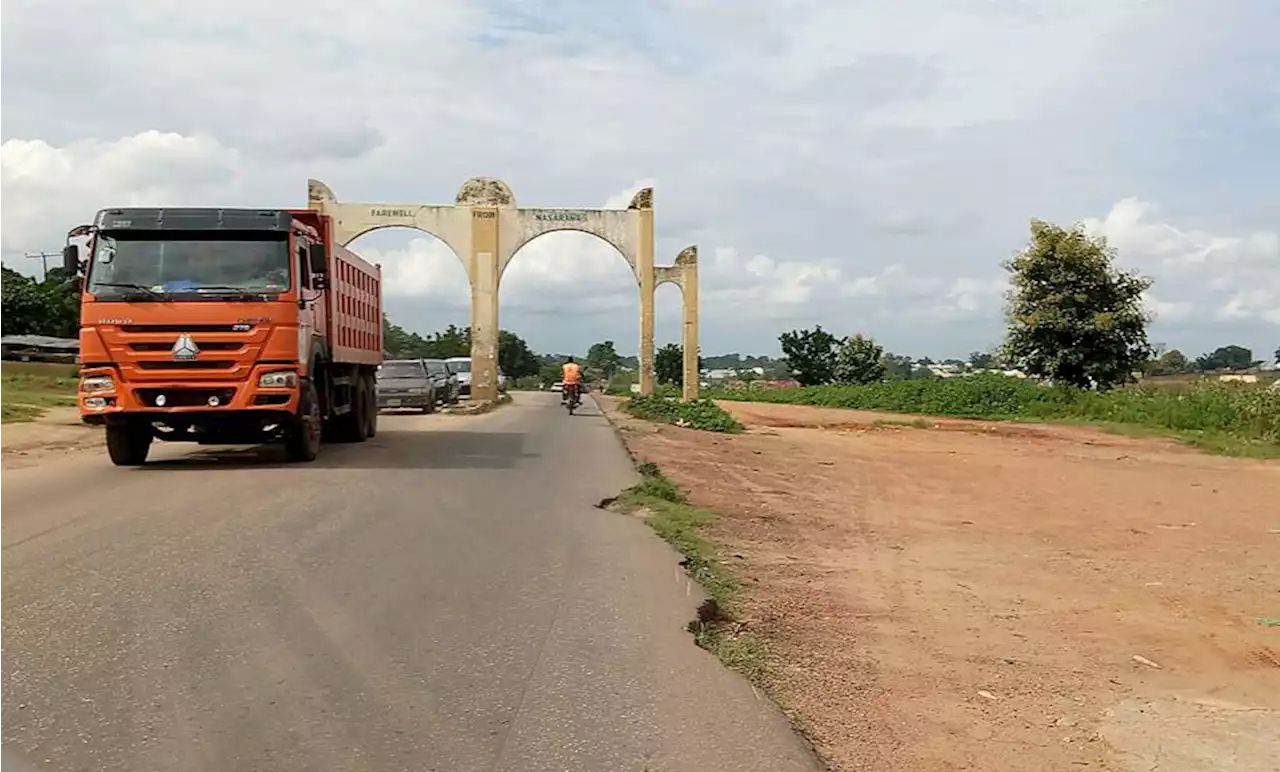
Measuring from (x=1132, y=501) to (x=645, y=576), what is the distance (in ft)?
30.8

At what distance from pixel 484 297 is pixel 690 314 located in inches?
384

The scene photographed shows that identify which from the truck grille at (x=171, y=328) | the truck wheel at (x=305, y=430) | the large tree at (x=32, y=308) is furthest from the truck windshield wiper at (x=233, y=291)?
the large tree at (x=32, y=308)

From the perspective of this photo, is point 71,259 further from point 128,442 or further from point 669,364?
point 669,364

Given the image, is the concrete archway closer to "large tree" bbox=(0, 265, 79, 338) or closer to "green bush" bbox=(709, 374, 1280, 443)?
"green bush" bbox=(709, 374, 1280, 443)

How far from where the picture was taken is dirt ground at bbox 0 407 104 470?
17391mm

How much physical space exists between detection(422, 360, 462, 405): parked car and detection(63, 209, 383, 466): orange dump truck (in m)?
21.0

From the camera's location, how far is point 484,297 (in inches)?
1566

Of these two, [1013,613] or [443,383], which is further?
[443,383]

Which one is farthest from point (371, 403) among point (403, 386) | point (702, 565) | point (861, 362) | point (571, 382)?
point (861, 362)

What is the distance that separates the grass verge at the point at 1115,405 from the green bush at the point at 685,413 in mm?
10294

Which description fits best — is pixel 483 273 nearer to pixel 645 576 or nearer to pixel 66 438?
pixel 66 438

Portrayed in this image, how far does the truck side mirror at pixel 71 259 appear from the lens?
46.2ft

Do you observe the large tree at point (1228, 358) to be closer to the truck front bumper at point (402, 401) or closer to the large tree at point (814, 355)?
the large tree at point (814, 355)

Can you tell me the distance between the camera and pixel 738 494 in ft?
A: 48.0
